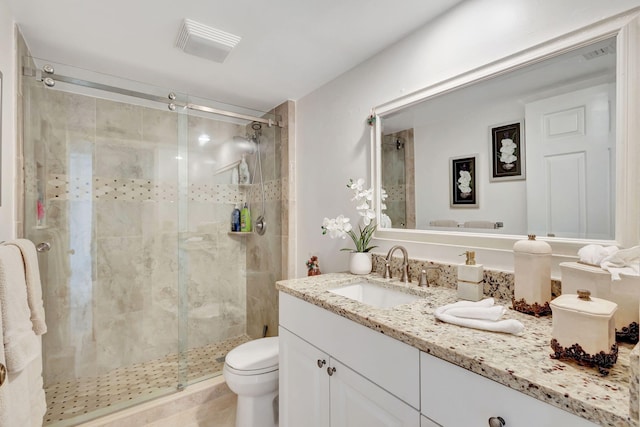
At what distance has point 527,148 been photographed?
1.11 m

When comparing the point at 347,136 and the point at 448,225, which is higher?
the point at 347,136

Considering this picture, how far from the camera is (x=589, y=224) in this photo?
966 millimetres

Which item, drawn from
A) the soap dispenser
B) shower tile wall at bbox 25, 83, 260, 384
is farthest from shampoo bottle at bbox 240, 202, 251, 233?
the soap dispenser

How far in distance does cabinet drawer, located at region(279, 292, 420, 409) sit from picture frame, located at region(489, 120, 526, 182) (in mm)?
803

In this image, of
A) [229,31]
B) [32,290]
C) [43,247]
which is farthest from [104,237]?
[229,31]

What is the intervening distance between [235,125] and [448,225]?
2016mm

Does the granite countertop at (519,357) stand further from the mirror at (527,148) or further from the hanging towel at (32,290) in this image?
the hanging towel at (32,290)

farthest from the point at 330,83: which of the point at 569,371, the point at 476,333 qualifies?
the point at 569,371

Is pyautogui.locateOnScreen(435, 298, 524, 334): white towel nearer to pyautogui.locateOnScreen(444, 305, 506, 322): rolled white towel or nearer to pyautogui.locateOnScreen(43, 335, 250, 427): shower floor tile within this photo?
pyautogui.locateOnScreen(444, 305, 506, 322): rolled white towel

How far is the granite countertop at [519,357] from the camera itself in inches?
21.0

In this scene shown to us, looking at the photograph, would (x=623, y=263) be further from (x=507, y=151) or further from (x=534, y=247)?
(x=507, y=151)

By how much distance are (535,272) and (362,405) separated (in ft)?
2.39

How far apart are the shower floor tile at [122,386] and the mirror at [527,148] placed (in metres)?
1.88

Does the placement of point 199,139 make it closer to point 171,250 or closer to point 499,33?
point 171,250
